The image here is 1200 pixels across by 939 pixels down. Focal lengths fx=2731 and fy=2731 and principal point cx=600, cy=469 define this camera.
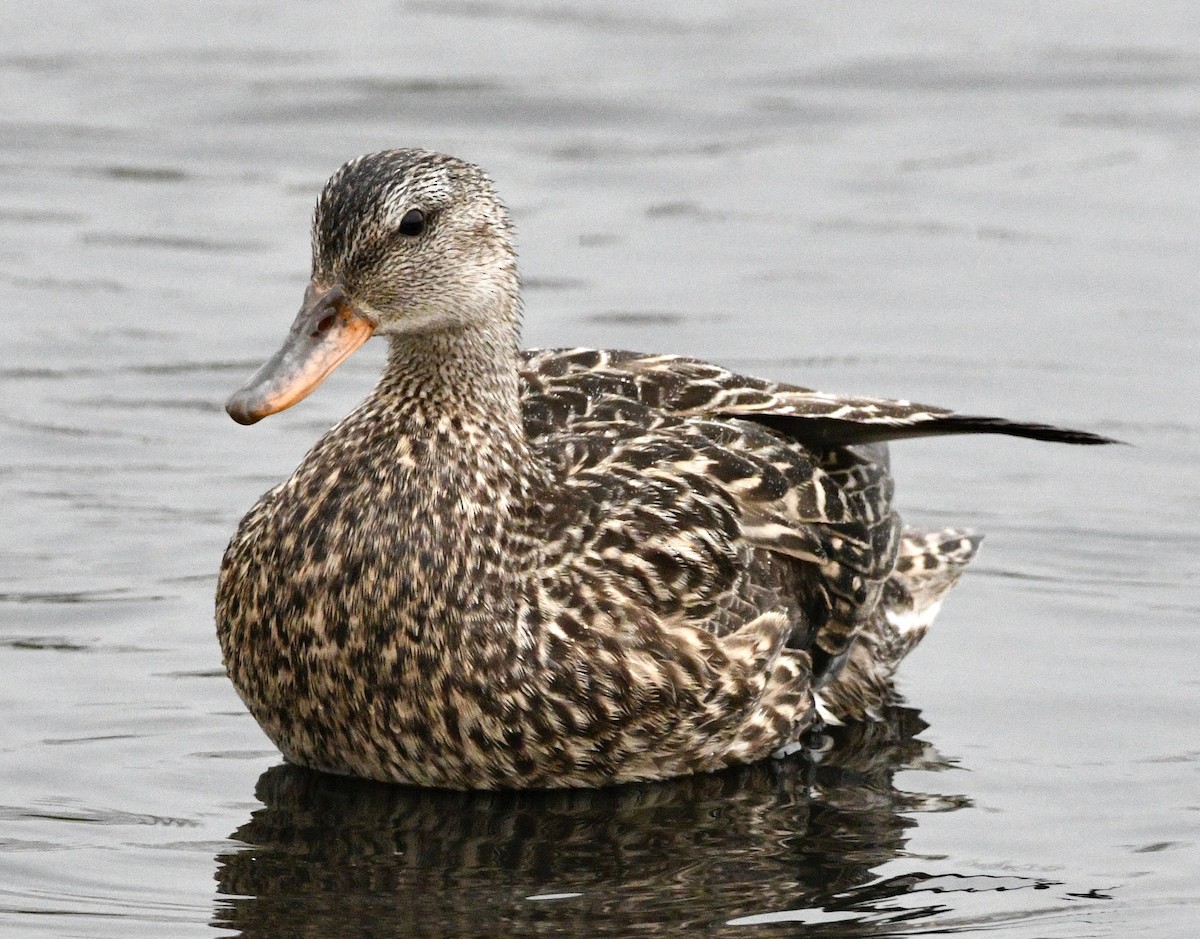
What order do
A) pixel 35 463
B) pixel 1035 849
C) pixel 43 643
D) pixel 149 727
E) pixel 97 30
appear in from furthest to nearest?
pixel 97 30 < pixel 35 463 < pixel 43 643 < pixel 149 727 < pixel 1035 849

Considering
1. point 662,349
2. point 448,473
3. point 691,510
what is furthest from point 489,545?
point 662,349

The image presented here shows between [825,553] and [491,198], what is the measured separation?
1.62 meters

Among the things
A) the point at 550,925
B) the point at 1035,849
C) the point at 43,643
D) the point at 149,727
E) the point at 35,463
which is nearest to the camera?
the point at 550,925

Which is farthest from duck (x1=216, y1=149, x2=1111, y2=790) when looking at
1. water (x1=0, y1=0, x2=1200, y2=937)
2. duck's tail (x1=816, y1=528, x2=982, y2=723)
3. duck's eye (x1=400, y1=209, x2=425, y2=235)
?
duck's tail (x1=816, y1=528, x2=982, y2=723)

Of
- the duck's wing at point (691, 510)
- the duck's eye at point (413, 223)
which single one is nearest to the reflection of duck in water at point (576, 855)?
the duck's wing at point (691, 510)

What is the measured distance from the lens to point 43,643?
9.41 meters

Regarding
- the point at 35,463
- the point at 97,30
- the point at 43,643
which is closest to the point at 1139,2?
the point at 97,30

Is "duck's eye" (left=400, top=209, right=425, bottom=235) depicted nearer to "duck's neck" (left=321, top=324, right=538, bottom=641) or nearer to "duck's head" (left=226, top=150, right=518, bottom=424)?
"duck's head" (left=226, top=150, right=518, bottom=424)

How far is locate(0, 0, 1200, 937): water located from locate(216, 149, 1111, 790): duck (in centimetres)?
27

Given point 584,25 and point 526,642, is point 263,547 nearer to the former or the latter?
point 526,642

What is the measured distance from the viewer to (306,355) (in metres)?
8.02

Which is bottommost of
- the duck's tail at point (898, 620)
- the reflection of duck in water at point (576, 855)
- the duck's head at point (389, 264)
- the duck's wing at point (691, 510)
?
the reflection of duck in water at point (576, 855)

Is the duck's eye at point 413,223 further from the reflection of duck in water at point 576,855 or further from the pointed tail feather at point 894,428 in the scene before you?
the reflection of duck in water at point 576,855

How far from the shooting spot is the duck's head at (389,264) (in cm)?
802
